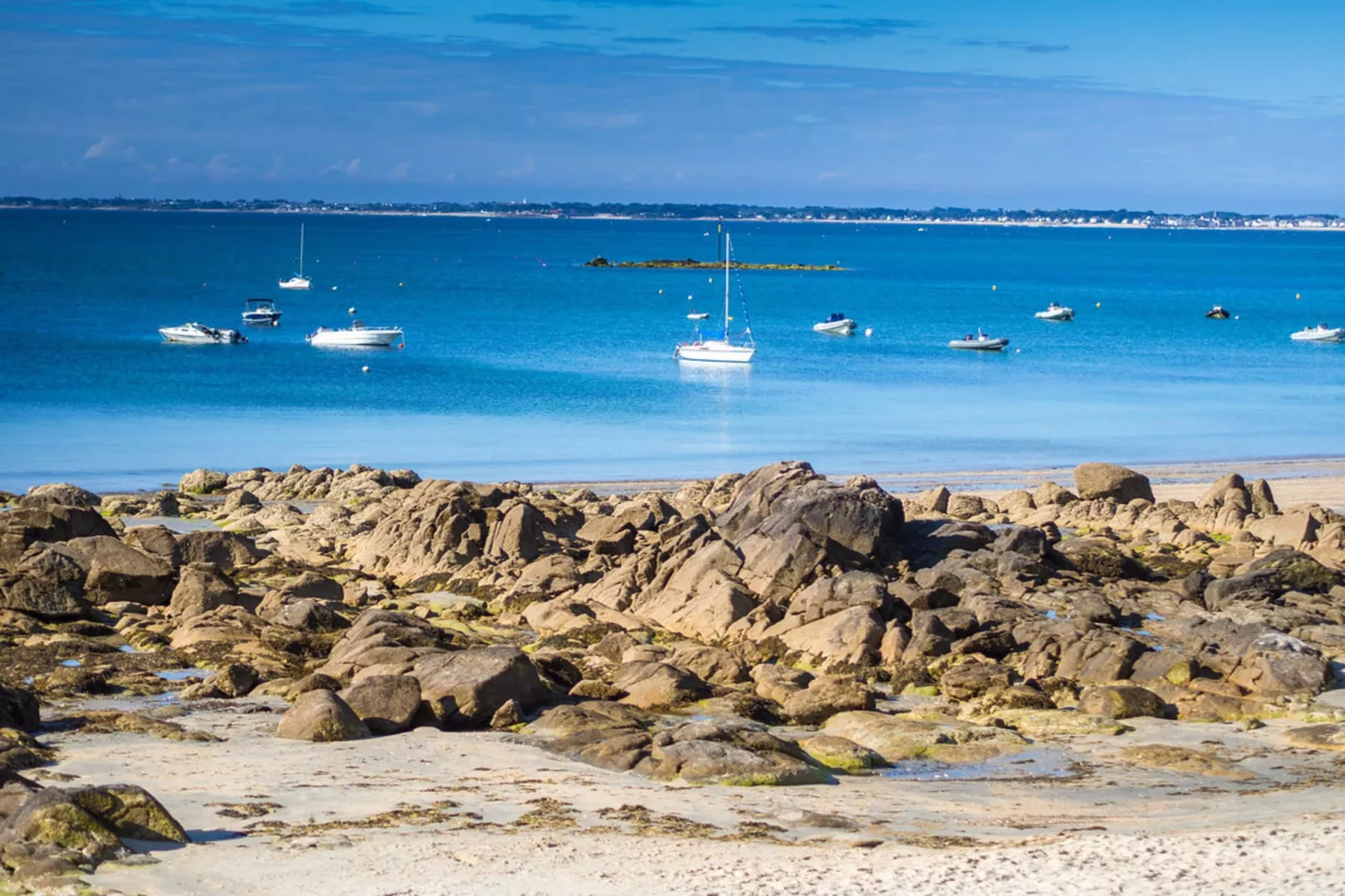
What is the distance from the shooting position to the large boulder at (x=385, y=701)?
1809 cm

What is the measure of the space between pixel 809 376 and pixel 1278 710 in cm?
5347

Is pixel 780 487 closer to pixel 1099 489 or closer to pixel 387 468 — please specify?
pixel 1099 489

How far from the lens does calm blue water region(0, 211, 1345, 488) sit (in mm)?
48094

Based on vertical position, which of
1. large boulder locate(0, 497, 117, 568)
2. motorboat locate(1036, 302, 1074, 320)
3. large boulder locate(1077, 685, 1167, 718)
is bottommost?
large boulder locate(1077, 685, 1167, 718)

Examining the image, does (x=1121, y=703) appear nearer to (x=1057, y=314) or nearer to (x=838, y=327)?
(x=838, y=327)

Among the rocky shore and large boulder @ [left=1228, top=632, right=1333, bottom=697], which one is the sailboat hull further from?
large boulder @ [left=1228, top=632, right=1333, bottom=697]

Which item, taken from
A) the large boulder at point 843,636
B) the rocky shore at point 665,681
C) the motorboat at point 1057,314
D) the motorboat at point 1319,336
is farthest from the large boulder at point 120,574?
the motorboat at point 1057,314

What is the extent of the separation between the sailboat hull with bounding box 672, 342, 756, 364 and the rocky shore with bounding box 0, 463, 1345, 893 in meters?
43.1

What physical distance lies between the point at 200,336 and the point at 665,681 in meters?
63.3

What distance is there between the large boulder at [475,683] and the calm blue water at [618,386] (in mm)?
23264

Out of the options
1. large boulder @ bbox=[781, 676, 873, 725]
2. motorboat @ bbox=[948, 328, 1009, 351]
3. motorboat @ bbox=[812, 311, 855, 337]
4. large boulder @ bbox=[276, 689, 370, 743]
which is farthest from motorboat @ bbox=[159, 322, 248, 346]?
large boulder @ bbox=[781, 676, 873, 725]

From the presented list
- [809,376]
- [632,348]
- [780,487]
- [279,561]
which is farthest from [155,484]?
[632,348]

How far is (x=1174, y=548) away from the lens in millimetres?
30188

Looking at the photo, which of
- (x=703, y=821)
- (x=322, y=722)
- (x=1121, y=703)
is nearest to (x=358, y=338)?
(x=322, y=722)
